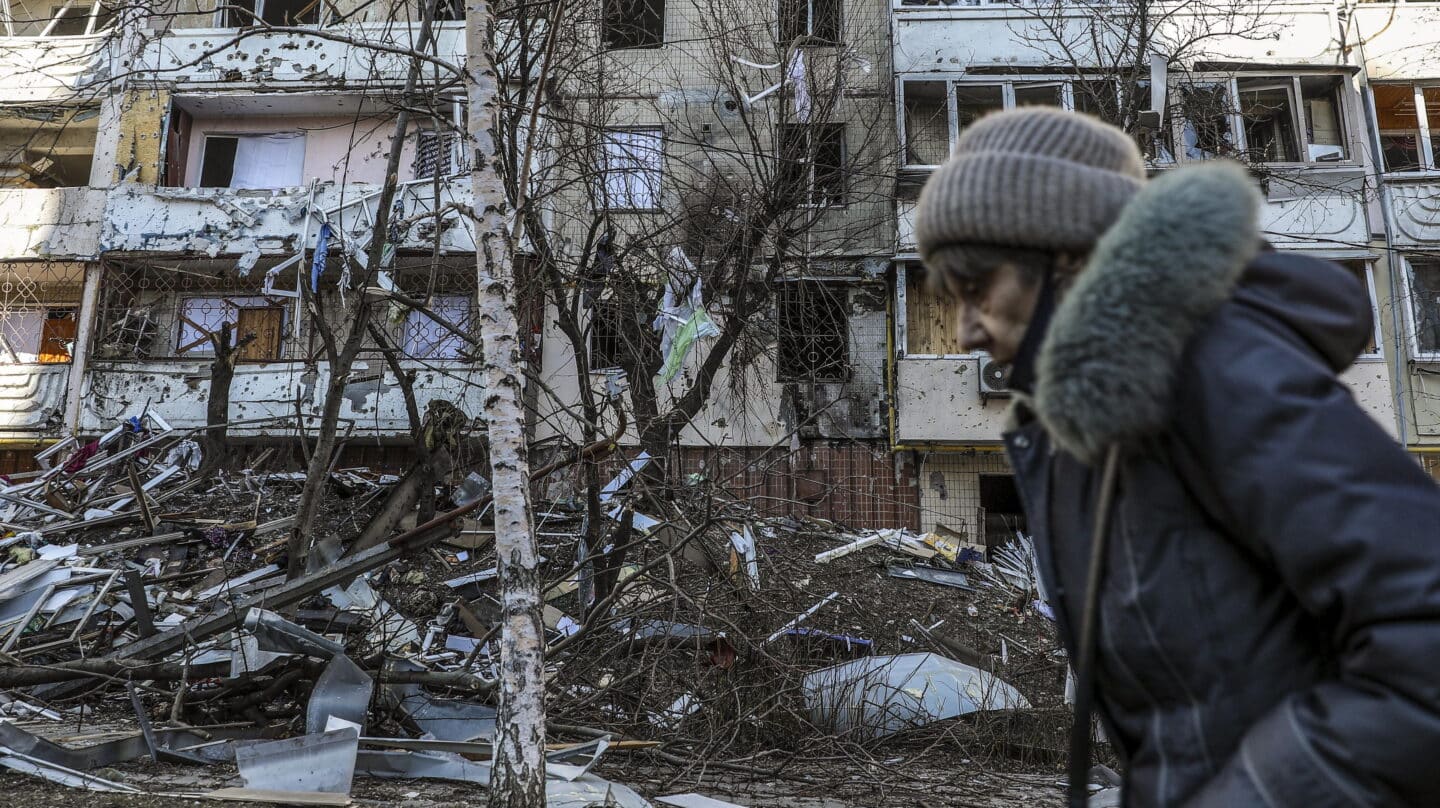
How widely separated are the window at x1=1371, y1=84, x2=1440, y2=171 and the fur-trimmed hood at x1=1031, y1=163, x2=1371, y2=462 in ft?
66.7

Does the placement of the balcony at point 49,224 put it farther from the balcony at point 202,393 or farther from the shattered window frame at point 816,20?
the shattered window frame at point 816,20

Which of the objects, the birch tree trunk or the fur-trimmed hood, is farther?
the birch tree trunk

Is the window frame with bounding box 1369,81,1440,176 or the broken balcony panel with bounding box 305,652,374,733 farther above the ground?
the window frame with bounding box 1369,81,1440,176

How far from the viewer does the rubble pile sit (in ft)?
16.3

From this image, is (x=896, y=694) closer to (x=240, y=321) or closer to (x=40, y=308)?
(x=240, y=321)

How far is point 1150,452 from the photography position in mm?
1076

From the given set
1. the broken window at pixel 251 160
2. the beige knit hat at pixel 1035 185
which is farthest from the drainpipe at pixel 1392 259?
the broken window at pixel 251 160

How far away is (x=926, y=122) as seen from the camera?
699 inches

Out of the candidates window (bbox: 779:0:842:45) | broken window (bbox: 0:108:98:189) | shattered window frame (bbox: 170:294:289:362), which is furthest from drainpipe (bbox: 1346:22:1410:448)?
broken window (bbox: 0:108:98:189)

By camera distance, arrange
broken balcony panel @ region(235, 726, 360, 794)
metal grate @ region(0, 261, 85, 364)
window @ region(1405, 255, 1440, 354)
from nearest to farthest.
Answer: broken balcony panel @ region(235, 726, 360, 794) → window @ region(1405, 255, 1440, 354) → metal grate @ region(0, 261, 85, 364)

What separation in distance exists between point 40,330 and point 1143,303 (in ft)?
76.5

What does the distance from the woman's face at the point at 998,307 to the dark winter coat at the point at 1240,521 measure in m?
0.13

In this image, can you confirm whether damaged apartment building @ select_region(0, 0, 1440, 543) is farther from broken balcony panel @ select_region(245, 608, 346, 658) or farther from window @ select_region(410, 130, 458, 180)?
broken balcony panel @ select_region(245, 608, 346, 658)

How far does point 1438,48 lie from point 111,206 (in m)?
24.2
